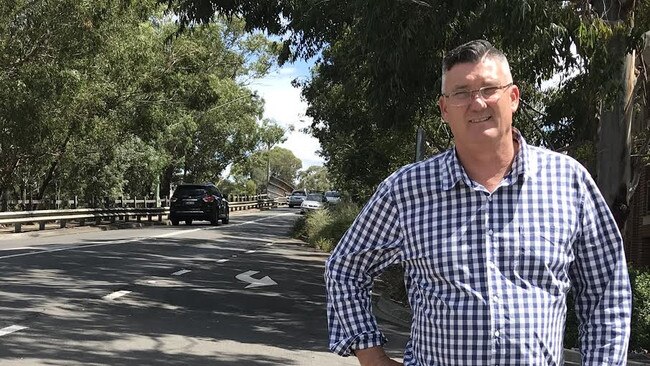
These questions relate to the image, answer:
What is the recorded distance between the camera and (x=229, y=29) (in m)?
42.2

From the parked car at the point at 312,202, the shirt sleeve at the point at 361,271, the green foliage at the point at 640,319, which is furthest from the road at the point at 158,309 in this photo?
the parked car at the point at 312,202

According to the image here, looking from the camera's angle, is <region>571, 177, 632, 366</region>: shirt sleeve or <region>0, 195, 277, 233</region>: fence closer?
<region>571, 177, 632, 366</region>: shirt sleeve

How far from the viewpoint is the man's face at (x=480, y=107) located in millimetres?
2273

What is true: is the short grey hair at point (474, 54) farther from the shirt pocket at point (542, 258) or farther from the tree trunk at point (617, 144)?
the tree trunk at point (617, 144)

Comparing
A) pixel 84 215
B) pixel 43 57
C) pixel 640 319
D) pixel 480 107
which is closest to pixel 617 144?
pixel 640 319

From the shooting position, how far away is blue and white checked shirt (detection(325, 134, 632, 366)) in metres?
2.14

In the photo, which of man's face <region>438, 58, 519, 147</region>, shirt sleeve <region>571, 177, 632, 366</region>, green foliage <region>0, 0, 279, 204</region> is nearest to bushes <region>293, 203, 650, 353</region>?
shirt sleeve <region>571, 177, 632, 366</region>

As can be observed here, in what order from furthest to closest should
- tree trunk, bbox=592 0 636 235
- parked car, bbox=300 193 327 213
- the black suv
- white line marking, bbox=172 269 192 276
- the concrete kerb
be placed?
parked car, bbox=300 193 327 213, the black suv, white line marking, bbox=172 269 192 276, the concrete kerb, tree trunk, bbox=592 0 636 235

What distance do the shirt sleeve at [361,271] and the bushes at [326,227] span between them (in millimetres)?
16451

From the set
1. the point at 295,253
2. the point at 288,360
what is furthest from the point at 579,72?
the point at 295,253

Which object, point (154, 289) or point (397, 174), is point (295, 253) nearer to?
point (154, 289)

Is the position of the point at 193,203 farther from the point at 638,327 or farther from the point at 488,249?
the point at 488,249

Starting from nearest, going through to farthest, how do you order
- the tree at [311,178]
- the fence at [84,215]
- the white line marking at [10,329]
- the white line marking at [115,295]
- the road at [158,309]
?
the road at [158,309], the white line marking at [10,329], the white line marking at [115,295], the fence at [84,215], the tree at [311,178]

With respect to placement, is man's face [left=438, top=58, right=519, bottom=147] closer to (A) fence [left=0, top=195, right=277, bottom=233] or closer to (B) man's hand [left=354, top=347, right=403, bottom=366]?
(B) man's hand [left=354, top=347, right=403, bottom=366]
